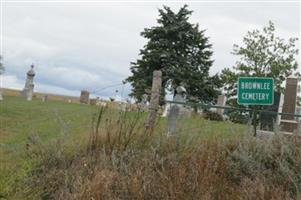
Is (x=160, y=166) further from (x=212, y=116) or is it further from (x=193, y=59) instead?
(x=193, y=59)

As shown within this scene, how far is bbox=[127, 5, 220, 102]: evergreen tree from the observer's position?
32219mm

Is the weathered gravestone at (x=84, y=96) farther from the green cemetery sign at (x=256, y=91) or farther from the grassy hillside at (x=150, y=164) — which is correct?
the green cemetery sign at (x=256, y=91)

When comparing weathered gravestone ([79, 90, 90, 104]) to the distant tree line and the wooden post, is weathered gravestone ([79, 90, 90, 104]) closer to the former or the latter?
the distant tree line

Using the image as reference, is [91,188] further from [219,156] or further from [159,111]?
[159,111]

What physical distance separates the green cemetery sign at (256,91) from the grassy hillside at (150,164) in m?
0.58

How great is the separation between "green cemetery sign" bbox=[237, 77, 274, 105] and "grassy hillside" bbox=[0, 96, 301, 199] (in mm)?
583

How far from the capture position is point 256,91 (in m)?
8.83

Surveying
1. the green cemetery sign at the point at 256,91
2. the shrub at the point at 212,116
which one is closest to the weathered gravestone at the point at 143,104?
the shrub at the point at 212,116

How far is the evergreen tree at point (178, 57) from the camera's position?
106ft

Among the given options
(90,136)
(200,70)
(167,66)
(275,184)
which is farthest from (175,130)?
(200,70)

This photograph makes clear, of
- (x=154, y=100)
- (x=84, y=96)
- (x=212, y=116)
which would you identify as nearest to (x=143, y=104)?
(x=154, y=100)

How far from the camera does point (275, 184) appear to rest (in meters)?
6.52

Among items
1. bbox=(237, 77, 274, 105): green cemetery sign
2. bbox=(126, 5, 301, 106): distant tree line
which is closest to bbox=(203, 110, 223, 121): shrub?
bbox=(237, 77, 274, 105): green cemetery sign

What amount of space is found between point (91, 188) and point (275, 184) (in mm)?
2452
